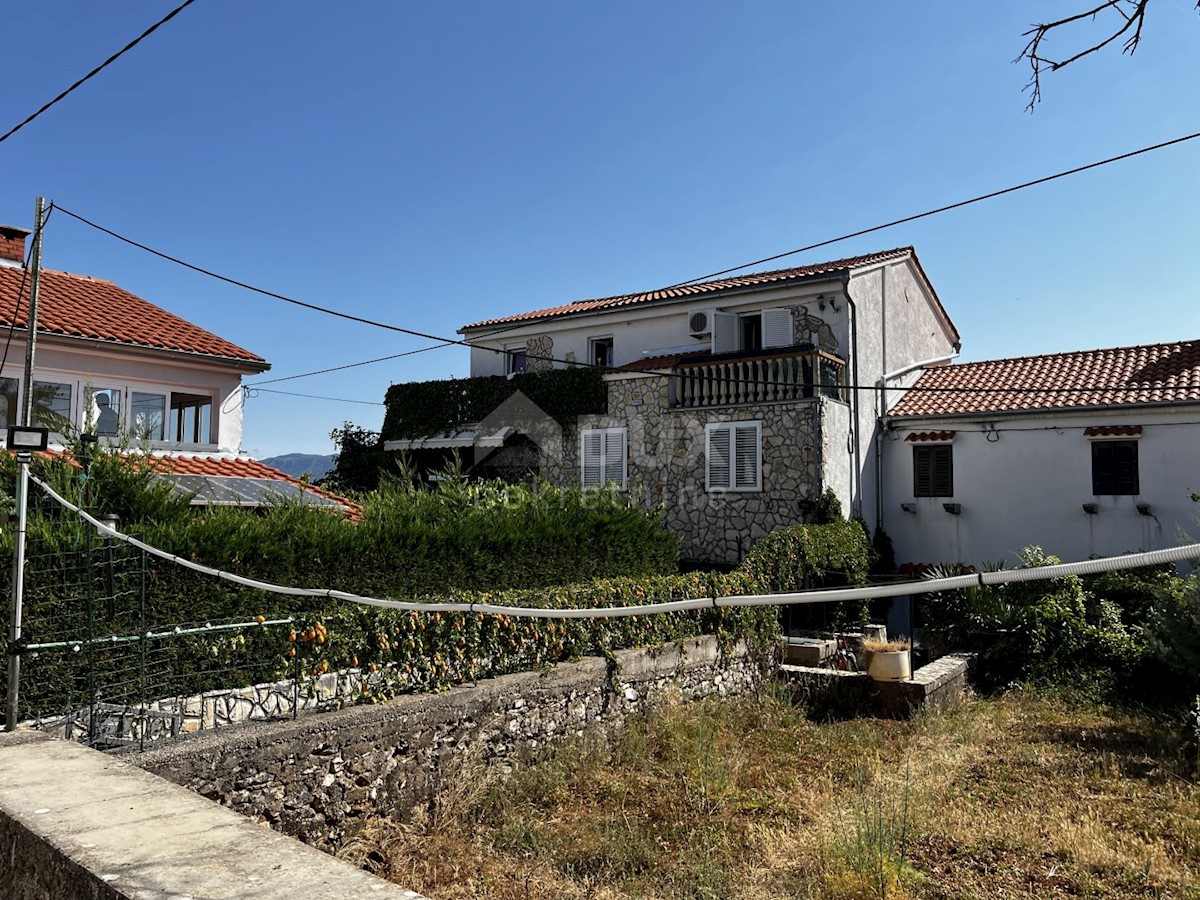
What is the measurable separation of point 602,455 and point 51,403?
38.9ft

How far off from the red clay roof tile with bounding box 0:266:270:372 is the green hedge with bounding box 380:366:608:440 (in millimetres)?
7726

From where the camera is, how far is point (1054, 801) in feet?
25.0

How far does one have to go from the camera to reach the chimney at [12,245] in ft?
52.7

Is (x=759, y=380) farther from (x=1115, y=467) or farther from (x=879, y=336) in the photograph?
(x=1115, y=467)

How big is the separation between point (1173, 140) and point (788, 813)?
27.1ft

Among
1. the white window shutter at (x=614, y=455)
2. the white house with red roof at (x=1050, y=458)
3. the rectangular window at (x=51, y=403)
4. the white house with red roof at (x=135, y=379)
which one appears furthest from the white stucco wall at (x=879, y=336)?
the rectangular window at (x=51, y=403)

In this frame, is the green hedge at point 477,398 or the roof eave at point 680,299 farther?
the green hedge at point 477,398

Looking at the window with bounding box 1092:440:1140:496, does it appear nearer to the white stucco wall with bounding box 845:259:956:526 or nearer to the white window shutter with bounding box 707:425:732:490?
the white stucco wall with bounding box 845:259:956:526

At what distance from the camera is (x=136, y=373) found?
14570 millimetres

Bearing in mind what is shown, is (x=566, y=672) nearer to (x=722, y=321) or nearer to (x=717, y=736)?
(x=717, y=736)

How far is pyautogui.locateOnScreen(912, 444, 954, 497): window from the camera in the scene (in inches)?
785

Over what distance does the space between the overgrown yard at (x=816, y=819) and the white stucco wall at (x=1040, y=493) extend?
350 inches

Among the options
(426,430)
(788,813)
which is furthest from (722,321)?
(788,813)

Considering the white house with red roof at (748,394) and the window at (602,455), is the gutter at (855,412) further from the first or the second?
the window at (602,455)
